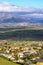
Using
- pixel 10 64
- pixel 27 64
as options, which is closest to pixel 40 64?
pixel 27 64

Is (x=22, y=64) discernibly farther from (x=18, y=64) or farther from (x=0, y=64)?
(x=0, y=64)

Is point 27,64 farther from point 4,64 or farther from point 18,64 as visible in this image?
point 4,64

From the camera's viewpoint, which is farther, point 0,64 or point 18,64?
point 18,64

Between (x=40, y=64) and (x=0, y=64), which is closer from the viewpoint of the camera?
(x=0, y=64)

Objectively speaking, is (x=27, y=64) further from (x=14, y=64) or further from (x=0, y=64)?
(x=0, y=64)

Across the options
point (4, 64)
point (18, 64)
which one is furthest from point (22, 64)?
point (4, 64)

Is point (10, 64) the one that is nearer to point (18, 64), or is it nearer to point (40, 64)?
point (18, 64)

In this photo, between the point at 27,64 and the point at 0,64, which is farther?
the point at 27,64
